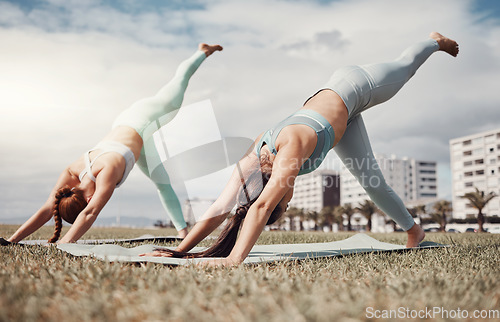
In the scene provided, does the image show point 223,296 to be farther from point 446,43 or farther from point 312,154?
point 446,43

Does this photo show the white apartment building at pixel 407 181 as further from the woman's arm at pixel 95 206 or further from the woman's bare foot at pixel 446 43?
the woman's arm at pixel 95 206

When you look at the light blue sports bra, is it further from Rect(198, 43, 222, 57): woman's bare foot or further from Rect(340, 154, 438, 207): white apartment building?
Rect(340, 154, 438, 207): white apartment building

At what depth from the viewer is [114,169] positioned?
181 inches

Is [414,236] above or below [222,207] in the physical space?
below

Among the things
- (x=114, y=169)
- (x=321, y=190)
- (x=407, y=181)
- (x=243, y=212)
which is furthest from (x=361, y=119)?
(x=321, y=190)

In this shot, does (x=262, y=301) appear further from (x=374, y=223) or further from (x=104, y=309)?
(x=374, y=223)

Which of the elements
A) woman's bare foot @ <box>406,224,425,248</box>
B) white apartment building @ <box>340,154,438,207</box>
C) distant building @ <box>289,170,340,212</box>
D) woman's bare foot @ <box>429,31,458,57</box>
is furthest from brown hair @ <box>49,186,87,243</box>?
distant building @ <box>289,170,340,212</box>

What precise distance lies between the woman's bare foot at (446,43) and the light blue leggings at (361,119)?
463 millimetres

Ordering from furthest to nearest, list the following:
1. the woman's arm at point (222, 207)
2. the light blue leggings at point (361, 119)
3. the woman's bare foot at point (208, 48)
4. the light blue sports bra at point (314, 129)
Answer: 1. the woman's bare foot at point (208, 48)
2. the light blue leggings at point (361, 119)
3. the woman's arm at point (222, 207)
4. the light blue sports bra at point (314, 129)

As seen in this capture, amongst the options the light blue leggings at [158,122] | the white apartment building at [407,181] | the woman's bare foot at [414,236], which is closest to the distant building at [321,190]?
the white apartment building at [407,181]

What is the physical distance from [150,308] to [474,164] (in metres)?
92.5

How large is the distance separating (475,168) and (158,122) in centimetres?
8852

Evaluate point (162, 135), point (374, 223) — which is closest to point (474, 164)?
point (374, 223)

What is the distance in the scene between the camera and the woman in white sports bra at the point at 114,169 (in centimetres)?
437
